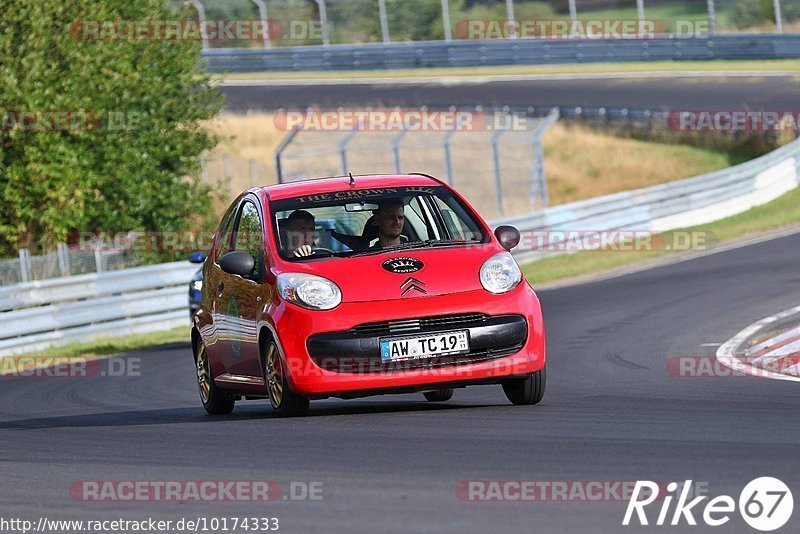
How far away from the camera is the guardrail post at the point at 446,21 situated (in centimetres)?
4897

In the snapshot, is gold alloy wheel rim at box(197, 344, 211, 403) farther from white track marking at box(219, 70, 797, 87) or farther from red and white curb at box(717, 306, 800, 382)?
white track marking at box(219, 70, 797, 87)

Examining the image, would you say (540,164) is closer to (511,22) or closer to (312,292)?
(312,292)

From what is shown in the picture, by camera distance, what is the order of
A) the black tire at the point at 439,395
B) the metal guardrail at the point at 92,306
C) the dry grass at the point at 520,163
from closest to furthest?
the black tire at the point at 439,395 < the metal guardrail at the point at 92,306 < the dry grass at the point at 520,163

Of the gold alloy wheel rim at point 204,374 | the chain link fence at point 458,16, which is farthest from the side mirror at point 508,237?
the chain link fence at point 458,16

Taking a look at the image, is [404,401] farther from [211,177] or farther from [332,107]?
[332,107]

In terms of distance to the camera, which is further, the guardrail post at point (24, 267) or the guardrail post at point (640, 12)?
the guardrail post at point (640, 12)

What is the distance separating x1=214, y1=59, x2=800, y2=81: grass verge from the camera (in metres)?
42.7

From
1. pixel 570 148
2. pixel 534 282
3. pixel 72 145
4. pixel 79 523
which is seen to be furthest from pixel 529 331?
pixel 570 148

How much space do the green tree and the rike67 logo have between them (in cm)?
2029

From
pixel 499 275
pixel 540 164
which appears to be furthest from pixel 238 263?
pixel 540 164

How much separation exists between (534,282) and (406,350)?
14.5 meters

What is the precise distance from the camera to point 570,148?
38.8 meters

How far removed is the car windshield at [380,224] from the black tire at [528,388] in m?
0.98

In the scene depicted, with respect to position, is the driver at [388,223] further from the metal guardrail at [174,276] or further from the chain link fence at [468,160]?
the chain link fence at [468,160]
